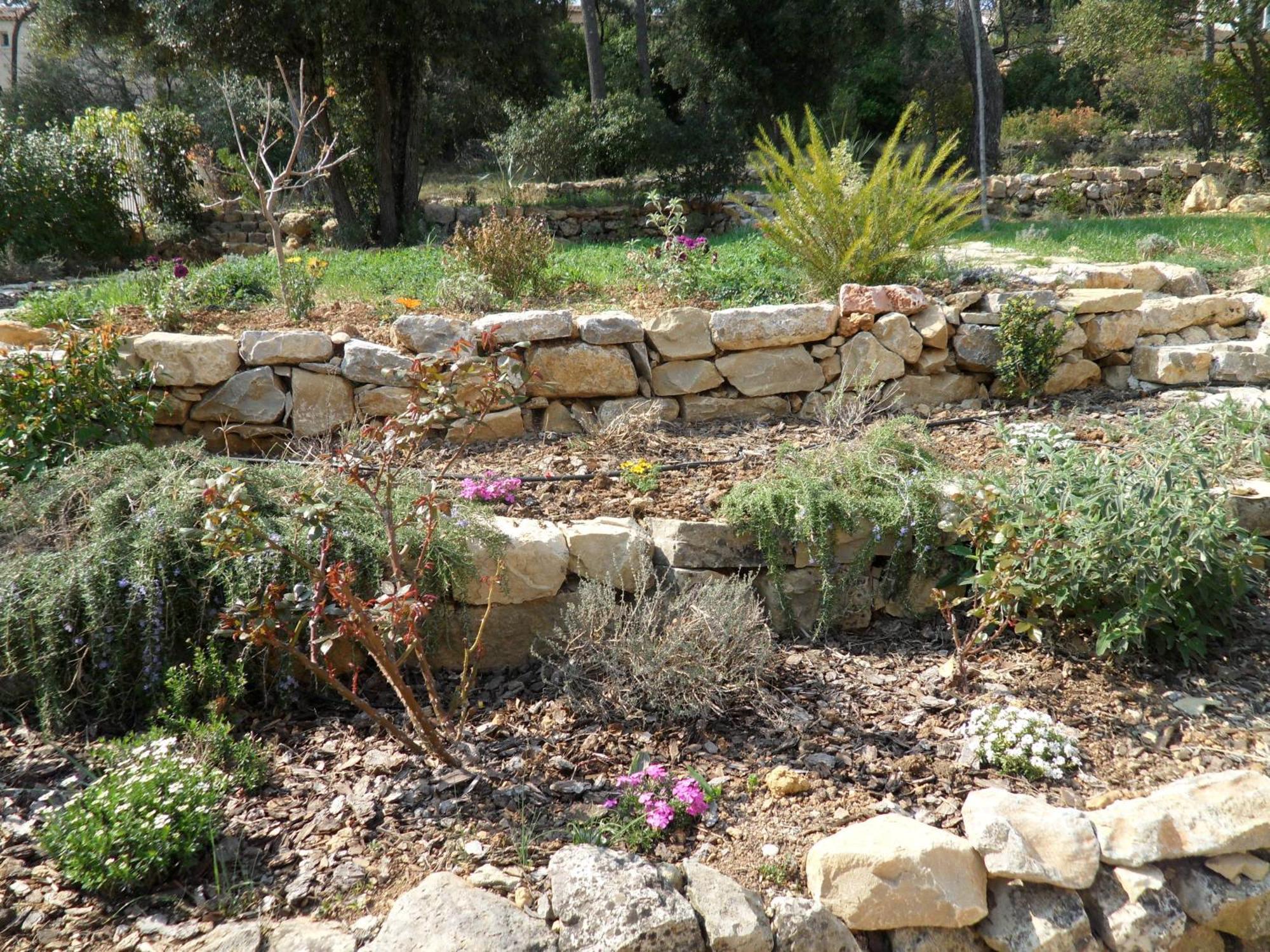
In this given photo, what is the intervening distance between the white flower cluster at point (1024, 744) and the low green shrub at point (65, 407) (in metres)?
3.45

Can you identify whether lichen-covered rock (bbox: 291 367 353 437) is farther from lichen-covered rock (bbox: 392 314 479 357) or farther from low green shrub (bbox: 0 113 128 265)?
low green shrub (bbox: 0 113 128 265)

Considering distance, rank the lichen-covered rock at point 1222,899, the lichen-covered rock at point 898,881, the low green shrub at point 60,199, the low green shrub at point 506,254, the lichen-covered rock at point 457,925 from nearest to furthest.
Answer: the lichen-covered rock at point 457,925 < the lichen-covered rock at point 898,881 < the lichen-covered rock at point 1222,899 < the low green shrub at point 506,254 < the low green shrub at point 60,199

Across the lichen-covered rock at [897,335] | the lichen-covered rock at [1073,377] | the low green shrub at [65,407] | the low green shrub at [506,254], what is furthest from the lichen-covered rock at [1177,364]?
the low green shrub at [65,407]

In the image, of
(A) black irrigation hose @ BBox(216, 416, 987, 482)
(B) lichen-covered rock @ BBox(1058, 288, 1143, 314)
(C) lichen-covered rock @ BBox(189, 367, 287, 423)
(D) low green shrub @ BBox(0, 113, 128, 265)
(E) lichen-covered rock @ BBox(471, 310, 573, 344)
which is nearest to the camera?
(A) black irrigation hose @ BBox(216, 416, 987, 482)

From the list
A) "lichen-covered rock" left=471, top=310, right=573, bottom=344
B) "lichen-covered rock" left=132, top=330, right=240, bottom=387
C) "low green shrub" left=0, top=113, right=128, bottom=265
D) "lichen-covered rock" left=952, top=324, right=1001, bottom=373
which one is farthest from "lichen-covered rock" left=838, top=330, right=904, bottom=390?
"low green shrub" left=0, top=113, right=128, bottom=265

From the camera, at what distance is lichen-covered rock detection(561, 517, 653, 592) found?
332cm

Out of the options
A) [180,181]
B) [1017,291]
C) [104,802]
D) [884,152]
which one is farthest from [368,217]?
[104,802]

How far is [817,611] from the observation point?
3504 millimetres

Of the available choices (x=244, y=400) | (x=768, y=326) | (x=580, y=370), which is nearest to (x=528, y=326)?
(x=580, y=370)

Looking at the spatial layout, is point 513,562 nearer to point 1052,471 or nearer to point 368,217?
point 1052,471

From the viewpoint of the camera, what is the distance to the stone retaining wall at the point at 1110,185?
11.8 m

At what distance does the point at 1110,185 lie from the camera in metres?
12.0

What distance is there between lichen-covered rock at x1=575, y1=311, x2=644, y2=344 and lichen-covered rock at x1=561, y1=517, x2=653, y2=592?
5.42ft

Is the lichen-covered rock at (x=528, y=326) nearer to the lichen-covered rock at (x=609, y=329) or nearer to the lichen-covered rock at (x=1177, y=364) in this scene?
the lichen-covered rock at (x=609, y=329)
